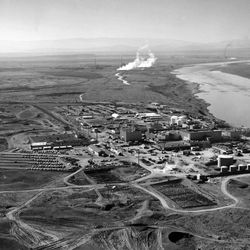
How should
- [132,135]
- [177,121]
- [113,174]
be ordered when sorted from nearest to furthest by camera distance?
[113,174]
[132,135]
[177,121]

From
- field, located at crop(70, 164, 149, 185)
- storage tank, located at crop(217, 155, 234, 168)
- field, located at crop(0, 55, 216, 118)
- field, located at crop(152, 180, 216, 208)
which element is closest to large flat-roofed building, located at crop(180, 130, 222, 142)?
storage tank, located at crop(217, 155, 234, 168)

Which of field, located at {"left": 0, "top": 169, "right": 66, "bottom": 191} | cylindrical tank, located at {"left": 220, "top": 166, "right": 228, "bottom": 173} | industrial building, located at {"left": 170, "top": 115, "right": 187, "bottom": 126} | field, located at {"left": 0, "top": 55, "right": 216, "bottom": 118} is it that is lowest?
field, located at {"left": 0, "top": 55, "right": 216, "bottom": 118}

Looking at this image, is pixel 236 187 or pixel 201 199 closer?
pixel 201 199

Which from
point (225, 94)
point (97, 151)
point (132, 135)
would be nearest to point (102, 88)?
point (225, 94)

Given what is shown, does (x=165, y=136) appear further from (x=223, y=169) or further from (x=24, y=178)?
(x=24, y=178)

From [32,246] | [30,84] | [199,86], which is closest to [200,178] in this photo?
[32,246]

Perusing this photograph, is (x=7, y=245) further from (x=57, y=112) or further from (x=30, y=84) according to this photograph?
(x=30, y=84)

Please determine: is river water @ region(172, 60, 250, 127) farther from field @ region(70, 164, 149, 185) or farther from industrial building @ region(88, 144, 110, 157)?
field @ region(70, 164, 149, 185)

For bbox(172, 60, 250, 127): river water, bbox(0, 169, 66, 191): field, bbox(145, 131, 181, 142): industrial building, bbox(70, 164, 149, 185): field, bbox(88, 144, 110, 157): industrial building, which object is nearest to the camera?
bbox(0, 169, 66, 191): field
